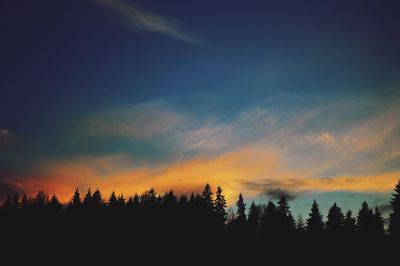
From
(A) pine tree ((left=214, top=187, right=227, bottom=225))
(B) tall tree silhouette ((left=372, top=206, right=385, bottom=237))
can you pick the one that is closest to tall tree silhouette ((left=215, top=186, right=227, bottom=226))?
(A) pine tree ((left=214, top=187, right=227, bottom=225))

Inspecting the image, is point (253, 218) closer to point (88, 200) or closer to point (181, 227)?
point (181, 227)

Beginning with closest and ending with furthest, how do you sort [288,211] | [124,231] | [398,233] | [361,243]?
[398,233] → [361,243] → [124,231] → [288,211]

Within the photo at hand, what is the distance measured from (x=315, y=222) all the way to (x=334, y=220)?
4962 mm

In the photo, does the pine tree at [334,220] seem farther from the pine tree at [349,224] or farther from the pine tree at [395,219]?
the pine tree at [395,219]

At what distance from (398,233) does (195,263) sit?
38312 millimetres

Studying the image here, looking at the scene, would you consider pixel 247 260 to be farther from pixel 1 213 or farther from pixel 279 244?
pixel 1 213

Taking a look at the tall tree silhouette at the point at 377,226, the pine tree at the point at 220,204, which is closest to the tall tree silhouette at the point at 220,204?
the pine tree at the point at 220,204

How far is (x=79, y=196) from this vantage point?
102188mm

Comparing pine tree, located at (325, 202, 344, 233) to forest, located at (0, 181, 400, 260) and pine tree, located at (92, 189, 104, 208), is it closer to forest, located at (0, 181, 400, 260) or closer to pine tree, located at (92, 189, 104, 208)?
forest, located at (0, 181, 400, 260)

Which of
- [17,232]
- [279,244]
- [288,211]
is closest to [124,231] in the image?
[17,232]

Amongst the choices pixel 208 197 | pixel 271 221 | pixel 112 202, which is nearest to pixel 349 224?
pixel 271 221

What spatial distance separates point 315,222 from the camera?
90.5 metres

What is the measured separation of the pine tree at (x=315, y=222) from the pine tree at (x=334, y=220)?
5.19 ft

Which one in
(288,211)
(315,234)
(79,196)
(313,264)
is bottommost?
(313,264)
